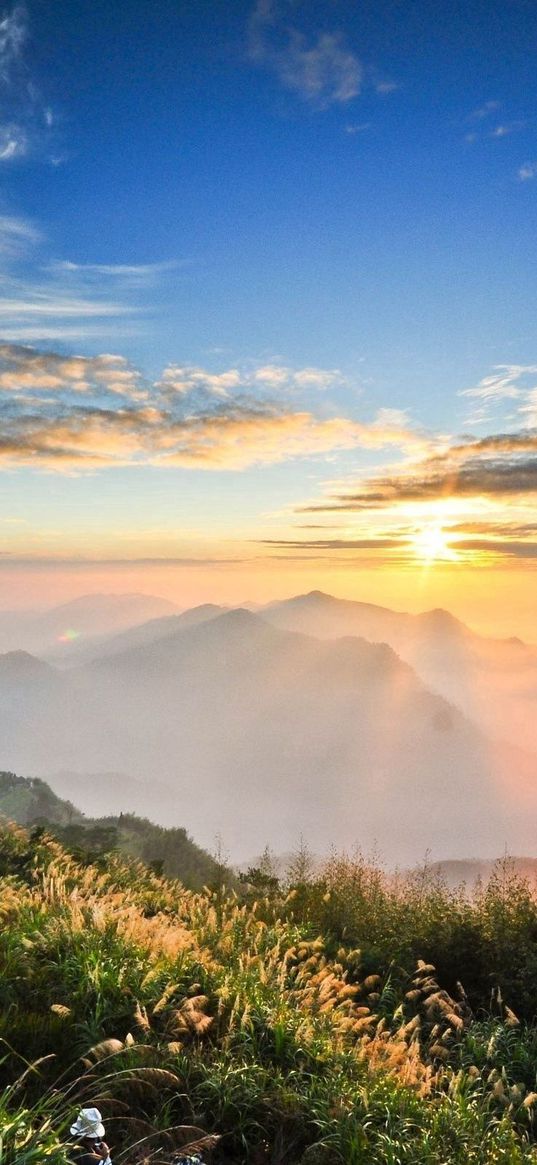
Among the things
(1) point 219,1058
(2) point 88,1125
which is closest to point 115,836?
(1) point 219,1058

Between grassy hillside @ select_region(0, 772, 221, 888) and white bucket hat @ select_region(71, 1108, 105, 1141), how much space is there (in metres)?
9.99

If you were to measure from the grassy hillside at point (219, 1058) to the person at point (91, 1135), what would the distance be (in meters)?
0.12

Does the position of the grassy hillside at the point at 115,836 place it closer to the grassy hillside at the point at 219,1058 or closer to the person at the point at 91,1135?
the grassy hillside at the point at 219,1058

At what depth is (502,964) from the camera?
31.5 feet

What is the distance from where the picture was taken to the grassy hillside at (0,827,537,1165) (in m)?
4.76

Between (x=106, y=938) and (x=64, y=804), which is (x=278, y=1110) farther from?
(x=64, y=804)

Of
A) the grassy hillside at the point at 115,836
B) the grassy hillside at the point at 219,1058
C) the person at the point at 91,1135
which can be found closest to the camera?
the person at the point at 91,1135

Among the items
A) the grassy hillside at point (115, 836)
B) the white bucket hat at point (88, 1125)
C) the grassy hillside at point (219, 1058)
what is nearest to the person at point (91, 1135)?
the white bucket hat at point (88, 1125)

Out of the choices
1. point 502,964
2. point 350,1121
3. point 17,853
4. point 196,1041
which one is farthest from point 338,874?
point 350,1121

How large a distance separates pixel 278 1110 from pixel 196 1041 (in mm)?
1054

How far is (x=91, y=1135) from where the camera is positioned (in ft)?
12.7

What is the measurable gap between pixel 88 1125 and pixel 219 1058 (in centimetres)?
172

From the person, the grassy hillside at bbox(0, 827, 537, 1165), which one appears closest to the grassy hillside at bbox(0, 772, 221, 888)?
the grassy hillside at bbox(0, 827, 537, 1165)

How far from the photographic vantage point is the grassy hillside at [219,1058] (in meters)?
4.76
